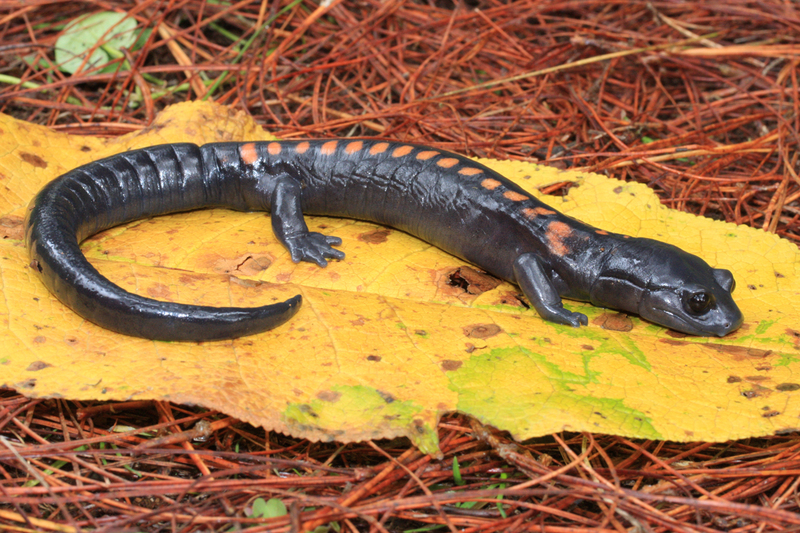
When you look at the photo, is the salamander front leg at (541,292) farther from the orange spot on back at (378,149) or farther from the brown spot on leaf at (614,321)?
the orange spot on back at (378,149)

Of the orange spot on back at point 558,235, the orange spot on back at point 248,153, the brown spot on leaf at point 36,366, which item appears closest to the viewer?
the brown spot on leaf at point 36,366

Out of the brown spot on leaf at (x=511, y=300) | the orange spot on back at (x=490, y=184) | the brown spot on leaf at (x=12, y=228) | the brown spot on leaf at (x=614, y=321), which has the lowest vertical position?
the brown spot on leaf at (x=614, y=321)

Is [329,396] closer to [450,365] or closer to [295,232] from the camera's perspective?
[450,365]

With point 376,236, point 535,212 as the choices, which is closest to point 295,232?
point 376,236

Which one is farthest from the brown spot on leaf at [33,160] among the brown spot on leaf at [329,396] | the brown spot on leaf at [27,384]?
the brown spot on leaf at [329,396]

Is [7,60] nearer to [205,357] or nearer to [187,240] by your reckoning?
[187,240]
